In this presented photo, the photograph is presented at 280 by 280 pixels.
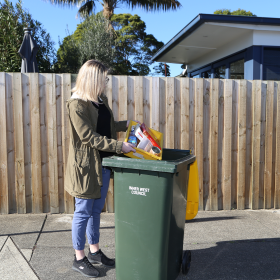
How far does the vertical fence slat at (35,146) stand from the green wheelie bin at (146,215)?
206 cm

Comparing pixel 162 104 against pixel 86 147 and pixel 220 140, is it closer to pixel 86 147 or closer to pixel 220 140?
pixel 220 140

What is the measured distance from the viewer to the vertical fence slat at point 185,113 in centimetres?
436

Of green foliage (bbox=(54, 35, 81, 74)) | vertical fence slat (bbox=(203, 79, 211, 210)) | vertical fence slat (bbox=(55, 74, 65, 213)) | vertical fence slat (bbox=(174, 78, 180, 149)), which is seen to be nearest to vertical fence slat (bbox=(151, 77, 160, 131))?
vertical fence slat (bbox=(174, 78, 180, 149))

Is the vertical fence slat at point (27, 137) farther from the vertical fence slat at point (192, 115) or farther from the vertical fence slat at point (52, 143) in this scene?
the vertical fence slat at point (192, 115)

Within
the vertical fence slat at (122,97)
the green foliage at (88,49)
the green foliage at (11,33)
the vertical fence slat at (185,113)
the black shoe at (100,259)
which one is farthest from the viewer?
the green foliage at (88,49)

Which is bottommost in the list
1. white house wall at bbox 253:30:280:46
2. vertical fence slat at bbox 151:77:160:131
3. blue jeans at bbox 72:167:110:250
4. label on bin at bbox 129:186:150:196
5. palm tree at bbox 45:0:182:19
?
blue jeans at bbox 72:167:110:250

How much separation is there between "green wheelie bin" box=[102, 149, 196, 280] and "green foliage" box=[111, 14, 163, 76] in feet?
85.5

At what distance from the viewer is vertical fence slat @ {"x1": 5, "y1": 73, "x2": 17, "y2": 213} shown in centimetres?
411

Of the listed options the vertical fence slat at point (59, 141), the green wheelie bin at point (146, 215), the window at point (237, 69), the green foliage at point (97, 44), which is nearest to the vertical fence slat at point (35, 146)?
the vertical fence slat at point (59, 141)

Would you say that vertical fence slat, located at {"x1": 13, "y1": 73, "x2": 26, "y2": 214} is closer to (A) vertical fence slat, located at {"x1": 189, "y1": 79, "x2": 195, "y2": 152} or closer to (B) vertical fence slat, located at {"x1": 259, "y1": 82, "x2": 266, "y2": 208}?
(A) vertical fence slat, located at {"x1": 189, "y1": 79, "x2": 195, "y2": 152}

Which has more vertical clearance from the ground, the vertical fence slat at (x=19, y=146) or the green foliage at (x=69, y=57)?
the green foliage at (x=69, y=57)

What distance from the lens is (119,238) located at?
101 inches

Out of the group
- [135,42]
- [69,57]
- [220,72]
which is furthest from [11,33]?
[135,42]

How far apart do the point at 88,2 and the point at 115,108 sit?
1887 centimetres
